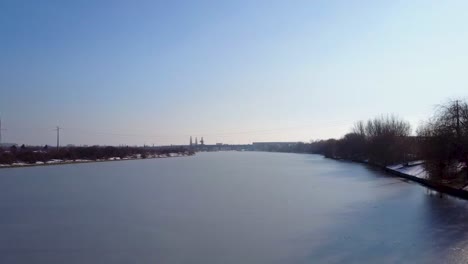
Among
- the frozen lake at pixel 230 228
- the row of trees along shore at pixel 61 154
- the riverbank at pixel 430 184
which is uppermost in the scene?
the row of trees along shore at pixel 61 154

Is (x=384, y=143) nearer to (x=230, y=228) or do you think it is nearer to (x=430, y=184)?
(x=430, y=184)

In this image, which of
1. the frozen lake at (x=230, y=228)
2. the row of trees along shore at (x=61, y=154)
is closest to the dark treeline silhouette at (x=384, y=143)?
the frozen lake at (x=230, y=228)

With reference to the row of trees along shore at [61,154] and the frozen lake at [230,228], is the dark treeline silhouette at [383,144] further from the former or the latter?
the row of trees along shore at [61,154]

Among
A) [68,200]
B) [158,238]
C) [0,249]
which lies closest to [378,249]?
[158,238]

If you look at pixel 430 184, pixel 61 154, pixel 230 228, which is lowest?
pixel 230 228

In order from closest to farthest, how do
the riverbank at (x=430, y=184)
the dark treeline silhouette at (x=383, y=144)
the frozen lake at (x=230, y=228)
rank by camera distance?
the frozen lake at (x=230, y=228) < the riverbank at (x=430, y=184) < the dark treeline silhouette at (x=383, y=144)

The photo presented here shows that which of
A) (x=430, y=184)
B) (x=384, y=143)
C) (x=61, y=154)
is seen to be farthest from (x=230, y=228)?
(x=61, y=154)

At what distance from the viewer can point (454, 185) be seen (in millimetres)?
15672

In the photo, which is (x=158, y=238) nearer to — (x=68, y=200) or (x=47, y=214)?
(x=47, y=214)

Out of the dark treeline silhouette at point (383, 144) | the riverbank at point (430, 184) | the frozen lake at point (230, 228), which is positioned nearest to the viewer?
the frozen lake at point (230, 228)

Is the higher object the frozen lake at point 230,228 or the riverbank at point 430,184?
the riverbank at point 430,184

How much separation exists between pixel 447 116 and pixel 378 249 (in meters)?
10.3

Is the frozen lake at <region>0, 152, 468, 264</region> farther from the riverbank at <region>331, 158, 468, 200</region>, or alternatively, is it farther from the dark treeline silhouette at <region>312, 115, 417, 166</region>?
the dark treeline silhouette at <region>312, 115, 417, 166</region>

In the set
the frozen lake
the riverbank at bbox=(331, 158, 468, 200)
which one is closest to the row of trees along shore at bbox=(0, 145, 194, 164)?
the frozen lake
